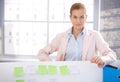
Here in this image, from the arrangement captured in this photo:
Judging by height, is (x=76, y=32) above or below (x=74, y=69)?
above

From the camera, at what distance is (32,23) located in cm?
305

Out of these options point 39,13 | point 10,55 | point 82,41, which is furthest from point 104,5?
point 10,55

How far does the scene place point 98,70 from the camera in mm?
1591

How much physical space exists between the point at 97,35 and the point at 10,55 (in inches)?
60.4

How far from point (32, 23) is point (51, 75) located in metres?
1.59

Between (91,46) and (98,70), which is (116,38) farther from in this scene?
(98,70)

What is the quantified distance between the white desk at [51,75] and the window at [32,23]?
4.81 feet

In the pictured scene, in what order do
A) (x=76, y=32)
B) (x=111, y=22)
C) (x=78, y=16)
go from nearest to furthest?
1. (x=78, y=16)
2. (x=76, y=32)
3. (x=111, y=22)

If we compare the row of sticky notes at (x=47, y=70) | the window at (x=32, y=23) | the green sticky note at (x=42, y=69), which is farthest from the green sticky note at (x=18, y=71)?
the window at (x=32, y=23)

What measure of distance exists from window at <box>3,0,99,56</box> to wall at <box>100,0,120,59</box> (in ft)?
0.77

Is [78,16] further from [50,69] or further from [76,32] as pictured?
[50,69]

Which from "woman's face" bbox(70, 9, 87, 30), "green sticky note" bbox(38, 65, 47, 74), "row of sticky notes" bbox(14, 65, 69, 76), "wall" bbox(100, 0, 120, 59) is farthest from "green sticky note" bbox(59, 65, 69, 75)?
"wall" bbox(100, 0, 120, 59)

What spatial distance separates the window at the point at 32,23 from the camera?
119 inches

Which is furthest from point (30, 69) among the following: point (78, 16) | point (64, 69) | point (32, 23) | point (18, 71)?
point (32, 23)
